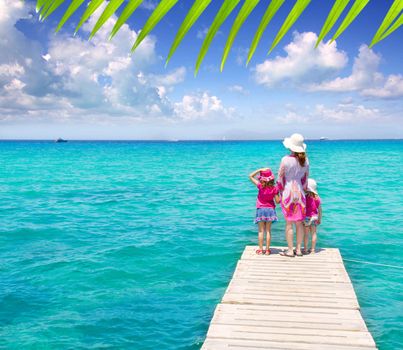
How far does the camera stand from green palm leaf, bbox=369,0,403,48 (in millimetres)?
680

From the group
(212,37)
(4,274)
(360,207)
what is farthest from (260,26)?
(360,207)

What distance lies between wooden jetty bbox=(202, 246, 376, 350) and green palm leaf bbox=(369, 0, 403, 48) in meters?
4.33

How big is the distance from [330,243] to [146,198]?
11675 millimetres

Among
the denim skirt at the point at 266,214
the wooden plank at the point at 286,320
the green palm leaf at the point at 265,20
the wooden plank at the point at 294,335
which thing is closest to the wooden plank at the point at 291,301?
the wooden plank at the point at 286,320

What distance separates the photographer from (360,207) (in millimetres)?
19094

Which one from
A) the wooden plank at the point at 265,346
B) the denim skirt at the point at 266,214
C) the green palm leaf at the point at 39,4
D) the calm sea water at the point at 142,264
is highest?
the green palm leaf at the point at 39,4

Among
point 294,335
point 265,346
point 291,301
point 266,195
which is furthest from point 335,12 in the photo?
point 266,195

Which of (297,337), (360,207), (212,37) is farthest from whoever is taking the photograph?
(360,207)

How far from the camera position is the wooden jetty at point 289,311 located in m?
4.72

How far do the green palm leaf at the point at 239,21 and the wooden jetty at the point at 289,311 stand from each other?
431cm

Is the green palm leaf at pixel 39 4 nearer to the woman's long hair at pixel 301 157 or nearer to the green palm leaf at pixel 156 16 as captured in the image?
the green palm leaf at pixel 156 16

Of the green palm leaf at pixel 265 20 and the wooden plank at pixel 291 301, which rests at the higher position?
the green palm leaf at pixel 265 20

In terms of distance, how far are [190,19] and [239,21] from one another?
86mm

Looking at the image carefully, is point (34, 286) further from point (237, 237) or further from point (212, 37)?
point (212, 37)
